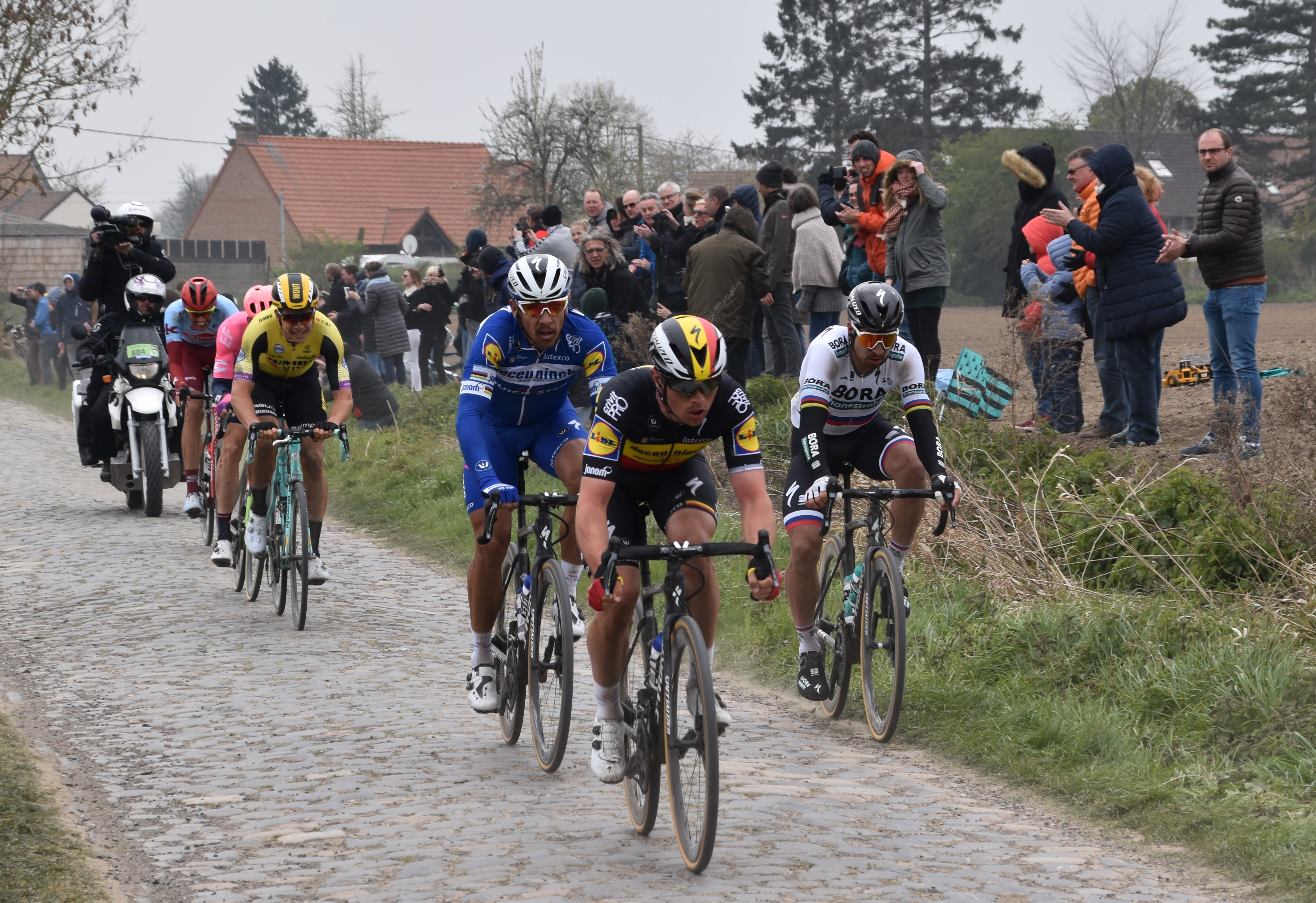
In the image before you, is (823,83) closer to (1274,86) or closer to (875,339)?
(1274,86)

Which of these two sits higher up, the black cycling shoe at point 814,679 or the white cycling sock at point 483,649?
the white cycling sock at point 483,649

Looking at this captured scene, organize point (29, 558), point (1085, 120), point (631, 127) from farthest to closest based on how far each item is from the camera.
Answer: point (1085, 120)
point (631, 127)
point (29, 558)

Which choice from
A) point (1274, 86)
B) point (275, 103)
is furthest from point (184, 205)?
point (1274, 86)

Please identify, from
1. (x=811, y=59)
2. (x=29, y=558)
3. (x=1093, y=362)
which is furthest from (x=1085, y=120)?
(x=29, y=558)

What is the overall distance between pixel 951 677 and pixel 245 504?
212 inches

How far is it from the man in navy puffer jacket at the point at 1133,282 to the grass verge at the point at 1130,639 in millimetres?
511

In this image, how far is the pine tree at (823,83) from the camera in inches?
2229

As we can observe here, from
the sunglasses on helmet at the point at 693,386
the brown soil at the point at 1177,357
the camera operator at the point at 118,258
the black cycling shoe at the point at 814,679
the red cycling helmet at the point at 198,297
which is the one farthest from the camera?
the camera operator at the point at 118,258

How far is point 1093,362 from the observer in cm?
1298

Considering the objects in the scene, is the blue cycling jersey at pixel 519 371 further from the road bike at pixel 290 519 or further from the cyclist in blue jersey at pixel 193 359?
the cyclist in blue jersey at pixel 193 359

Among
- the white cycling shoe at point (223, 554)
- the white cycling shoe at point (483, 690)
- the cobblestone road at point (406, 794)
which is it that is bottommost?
the cobblestone road at point (406, 794)

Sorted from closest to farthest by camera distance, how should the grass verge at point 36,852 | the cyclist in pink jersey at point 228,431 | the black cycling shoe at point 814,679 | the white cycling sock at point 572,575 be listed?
the grass verge at point 36,852 < the white cycling sock at point 572,575 < the black cycling shoe at point 814,679 < the cyclist in pink jersey at point 228,431

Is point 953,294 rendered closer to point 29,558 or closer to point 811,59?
point 811,59

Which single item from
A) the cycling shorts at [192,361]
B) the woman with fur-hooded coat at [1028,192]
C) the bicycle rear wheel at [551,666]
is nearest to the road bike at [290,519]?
the cycling shorts at [192,361]
